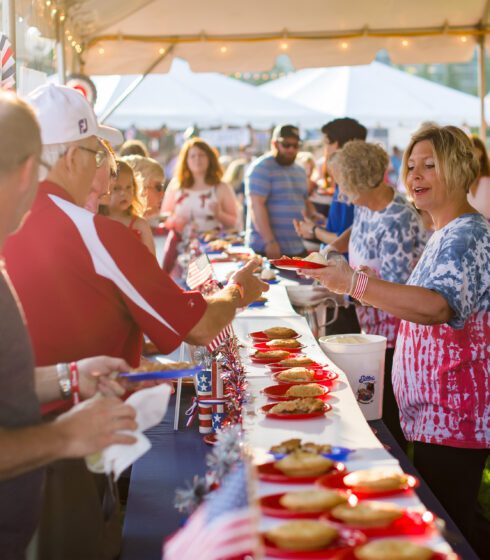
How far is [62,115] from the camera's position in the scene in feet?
6.66

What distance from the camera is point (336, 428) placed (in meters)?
2.23

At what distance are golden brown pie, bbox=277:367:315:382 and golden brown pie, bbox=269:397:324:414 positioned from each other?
1.06ft

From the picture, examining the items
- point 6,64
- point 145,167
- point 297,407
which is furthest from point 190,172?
point 297,407

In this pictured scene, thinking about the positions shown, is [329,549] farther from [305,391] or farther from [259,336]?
[259,336]

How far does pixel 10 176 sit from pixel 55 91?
682 millimetres

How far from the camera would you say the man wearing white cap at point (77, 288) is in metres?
1.85

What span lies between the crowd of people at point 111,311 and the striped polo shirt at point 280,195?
2.63 meters

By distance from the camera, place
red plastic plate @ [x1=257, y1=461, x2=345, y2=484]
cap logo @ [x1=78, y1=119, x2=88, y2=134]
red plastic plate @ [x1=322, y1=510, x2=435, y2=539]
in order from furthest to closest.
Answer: cap logo @ [x1=78, y1=119, x2=88, y2=134] < red plastic plate @ [x1=257, y1=461, x2=345, y2=484] < red plastic plate @ [x1=322, y1=510, x2=435, y2=539]

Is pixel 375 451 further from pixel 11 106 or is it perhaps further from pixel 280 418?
pixel 11 106

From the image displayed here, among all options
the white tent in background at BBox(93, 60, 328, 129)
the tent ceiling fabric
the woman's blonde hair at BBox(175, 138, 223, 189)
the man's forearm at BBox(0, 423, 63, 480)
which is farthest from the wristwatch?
the white tent in background at BBox(93, 60, 328, 129)

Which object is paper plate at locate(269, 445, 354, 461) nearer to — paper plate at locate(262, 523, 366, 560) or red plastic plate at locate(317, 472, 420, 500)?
red plastic plate at locate(317, 472, 420, 500)

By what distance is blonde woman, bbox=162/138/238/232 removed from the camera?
722 cm

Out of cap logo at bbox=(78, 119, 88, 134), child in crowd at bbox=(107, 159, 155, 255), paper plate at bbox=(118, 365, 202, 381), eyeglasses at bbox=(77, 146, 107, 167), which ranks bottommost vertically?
paper plate at bbox=(118, 365, 202, 381)

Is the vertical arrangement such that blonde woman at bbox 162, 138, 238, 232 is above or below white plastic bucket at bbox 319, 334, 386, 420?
above
